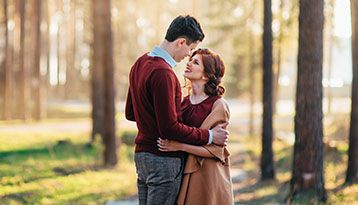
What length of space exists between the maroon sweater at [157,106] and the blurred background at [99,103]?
1548mm

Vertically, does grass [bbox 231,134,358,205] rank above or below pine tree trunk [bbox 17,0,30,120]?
below

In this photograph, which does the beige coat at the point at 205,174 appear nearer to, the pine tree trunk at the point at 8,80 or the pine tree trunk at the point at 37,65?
the pine tree trunk at the point at 37,65

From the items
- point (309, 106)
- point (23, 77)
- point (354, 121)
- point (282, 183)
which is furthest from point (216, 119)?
point (23, 77)

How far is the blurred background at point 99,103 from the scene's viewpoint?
42.9 feet

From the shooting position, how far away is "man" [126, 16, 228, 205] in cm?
452

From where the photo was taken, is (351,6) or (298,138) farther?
(351,6)

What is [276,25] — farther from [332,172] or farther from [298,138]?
[298,138]

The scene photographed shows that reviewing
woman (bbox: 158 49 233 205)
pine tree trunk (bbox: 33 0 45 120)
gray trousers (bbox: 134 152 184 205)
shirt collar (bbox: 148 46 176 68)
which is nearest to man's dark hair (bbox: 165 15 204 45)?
shirt collar (bbox: 148 46 176 68)

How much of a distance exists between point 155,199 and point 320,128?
6.90 meters

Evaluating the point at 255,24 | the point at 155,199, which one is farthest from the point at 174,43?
the point at 255,24

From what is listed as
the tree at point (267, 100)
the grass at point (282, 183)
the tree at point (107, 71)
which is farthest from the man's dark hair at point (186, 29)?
the tree at point (107, 71)

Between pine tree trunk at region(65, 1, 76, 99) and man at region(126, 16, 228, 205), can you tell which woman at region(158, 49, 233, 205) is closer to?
man at region(126, 16, 228, 205)

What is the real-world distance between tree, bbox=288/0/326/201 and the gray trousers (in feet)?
21.3

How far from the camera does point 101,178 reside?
14.5 m
